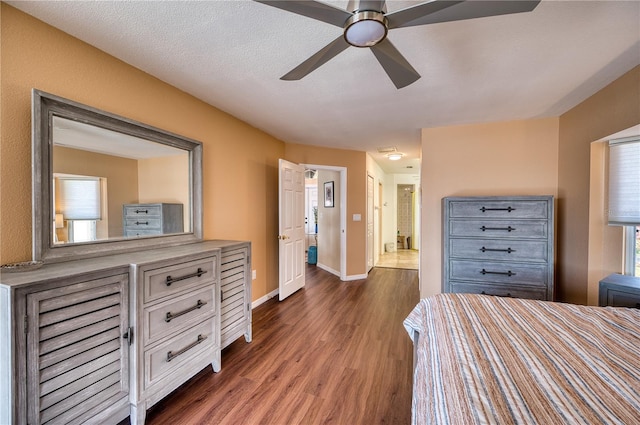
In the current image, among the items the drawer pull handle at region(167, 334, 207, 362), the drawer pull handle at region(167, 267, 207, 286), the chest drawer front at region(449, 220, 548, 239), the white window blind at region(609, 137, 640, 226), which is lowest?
the drawer pull handle at region(167, 334, 207, 362)

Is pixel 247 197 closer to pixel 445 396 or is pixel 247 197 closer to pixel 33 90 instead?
pixel 33 90

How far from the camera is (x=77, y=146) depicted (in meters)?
1.65

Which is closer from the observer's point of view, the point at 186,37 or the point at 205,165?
the point at 186,37

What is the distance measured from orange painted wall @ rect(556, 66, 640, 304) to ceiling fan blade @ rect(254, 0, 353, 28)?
230 centimetres

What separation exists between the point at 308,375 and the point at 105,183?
81.6 inches

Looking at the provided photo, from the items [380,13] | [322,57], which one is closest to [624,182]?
[380,13]

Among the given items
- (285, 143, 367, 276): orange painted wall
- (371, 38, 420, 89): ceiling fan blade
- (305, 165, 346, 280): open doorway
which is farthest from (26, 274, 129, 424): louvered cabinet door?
(285, 143, 367, 276): orange painted wall

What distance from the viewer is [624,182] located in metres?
2.06

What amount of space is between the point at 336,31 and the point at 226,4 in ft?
2.03

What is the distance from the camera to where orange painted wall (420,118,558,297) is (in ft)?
9.64

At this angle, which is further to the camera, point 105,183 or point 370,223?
point 370,223

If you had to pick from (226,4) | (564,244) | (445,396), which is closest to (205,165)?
(226,4)

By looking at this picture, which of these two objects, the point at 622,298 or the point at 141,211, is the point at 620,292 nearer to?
the point at 622,298

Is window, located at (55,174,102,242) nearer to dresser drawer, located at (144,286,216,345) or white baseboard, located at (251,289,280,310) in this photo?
dresser drawer, located at (144,286,216,345)
